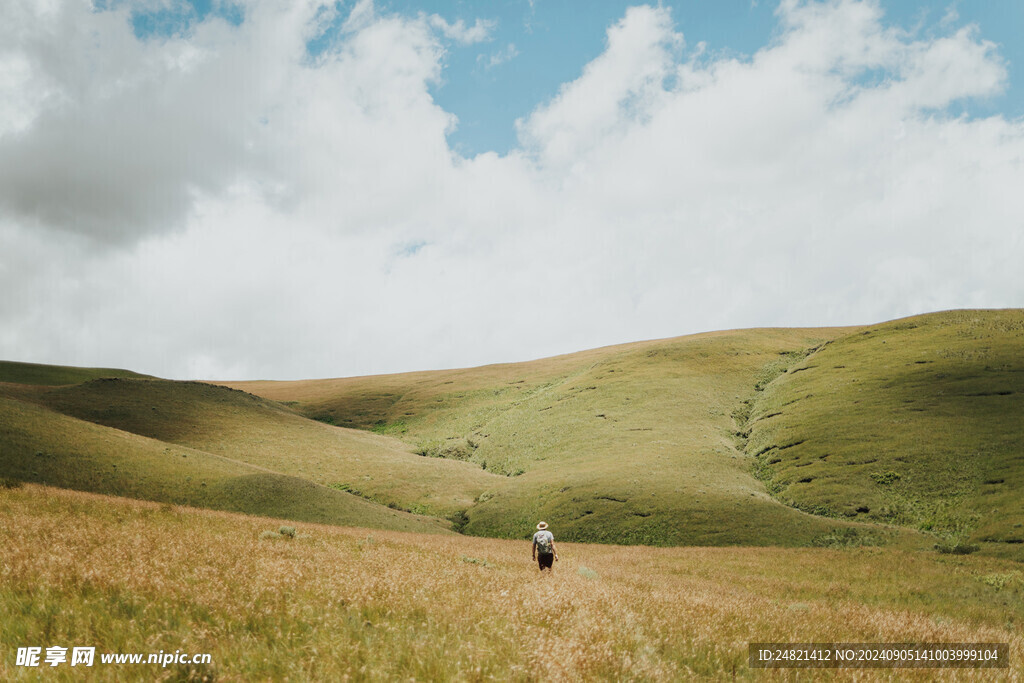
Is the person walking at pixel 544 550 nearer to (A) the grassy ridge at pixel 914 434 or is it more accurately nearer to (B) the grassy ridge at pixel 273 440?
(A) the grassy ridge at pixel 914 434

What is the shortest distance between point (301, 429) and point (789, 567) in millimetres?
63486

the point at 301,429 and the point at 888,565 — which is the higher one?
the point at 301,429

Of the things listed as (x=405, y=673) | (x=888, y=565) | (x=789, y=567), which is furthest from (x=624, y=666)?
(x=888, y=565)

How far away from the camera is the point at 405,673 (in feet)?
15.5

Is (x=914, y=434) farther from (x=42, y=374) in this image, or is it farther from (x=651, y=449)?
(x=42, y=374)

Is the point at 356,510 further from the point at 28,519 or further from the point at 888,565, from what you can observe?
the point at 888,565

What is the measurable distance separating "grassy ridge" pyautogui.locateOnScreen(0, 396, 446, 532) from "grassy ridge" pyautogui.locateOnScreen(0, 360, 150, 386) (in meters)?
89.5

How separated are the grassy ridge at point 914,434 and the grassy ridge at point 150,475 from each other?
34.3 meters

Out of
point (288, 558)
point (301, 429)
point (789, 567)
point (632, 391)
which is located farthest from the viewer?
point (632, 391)

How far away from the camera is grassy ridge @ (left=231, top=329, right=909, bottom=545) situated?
39.4 metres

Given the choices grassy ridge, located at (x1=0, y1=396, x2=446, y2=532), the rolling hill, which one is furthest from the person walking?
the rolling hill

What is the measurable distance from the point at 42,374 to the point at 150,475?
11596 cm

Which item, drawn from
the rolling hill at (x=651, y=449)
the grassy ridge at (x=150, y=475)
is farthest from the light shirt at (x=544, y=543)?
the rolling hill at (x=651, y=449)

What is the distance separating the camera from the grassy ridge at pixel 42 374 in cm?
11050
